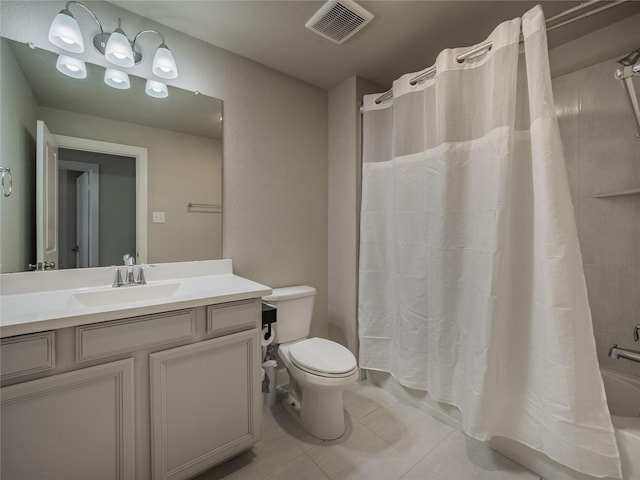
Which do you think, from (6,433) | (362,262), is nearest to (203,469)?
(6,433)

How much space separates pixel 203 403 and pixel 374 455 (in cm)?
90

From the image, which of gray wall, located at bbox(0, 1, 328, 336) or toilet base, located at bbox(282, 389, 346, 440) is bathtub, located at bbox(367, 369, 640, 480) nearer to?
toilet base, located at bbox(282, 389, 346, 440)

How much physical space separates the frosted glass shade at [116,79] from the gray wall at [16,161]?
32 centimetres

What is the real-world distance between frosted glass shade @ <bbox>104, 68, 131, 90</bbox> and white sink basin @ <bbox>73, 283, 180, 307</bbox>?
105cm

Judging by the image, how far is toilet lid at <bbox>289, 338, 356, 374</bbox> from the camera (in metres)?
1.49

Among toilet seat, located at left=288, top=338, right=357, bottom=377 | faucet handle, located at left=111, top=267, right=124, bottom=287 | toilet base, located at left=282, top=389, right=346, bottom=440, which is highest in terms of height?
faucet handle, located at left=111, top=267, right=124, bottom=287

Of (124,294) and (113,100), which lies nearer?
(124,294)

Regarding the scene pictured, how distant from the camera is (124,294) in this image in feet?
4.39

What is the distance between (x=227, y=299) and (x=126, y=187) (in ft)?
2.88

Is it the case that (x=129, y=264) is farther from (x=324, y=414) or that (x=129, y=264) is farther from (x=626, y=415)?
(x=626, y=415)

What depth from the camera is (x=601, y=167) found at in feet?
5.20

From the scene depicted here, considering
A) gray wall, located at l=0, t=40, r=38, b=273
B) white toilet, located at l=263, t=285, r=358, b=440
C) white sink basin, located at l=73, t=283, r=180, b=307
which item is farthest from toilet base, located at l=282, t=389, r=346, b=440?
gray wall, located at l=0, t=40, r=38, b=273

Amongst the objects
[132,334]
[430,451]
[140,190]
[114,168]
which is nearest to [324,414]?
[430,451]

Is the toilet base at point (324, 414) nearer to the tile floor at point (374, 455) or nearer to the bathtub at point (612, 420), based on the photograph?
the tile floor at point (374, 455)
